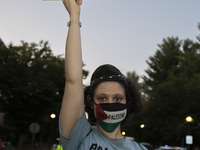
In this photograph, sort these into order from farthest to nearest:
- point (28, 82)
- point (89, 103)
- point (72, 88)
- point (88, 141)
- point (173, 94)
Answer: point (173, 94)
point (28, 82)
point (89, 103)
point (88, 141)
point (72, 88)

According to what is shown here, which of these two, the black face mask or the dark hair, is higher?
the dark hair

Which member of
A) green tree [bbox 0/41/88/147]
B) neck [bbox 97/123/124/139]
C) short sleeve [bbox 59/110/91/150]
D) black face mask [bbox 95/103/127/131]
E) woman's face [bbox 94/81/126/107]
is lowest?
short sleeve [bbox 59/110/91/150]

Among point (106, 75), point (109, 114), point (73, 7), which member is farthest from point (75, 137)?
point (73, 7)

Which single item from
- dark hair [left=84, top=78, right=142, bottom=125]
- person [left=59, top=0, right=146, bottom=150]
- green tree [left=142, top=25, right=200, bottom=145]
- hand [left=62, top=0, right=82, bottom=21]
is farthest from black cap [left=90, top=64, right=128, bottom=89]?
green tree [left=142, top=25, right=200, bottom=145]

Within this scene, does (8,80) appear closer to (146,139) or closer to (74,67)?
(74,67)

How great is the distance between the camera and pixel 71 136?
1896mm

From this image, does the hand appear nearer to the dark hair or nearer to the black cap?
the black cap

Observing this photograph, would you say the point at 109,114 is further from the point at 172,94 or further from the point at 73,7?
the point at 172,94

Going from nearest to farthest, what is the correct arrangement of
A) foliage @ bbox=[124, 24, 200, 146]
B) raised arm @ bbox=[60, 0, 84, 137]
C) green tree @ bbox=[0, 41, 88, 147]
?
1. raised arm @ bbox=[60, 0, 84, 137]
2. green tree @ bbox=[0, 41, 88, 147]
3. foliage @ bbox=[124, 24, 200, 146]

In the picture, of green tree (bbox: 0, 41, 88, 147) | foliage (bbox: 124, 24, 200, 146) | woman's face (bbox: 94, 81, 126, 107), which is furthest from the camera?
foliage (bbox: 124, 24, 200, 146)

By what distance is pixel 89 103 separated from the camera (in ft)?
7.72

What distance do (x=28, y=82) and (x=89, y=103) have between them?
28691 millimetres

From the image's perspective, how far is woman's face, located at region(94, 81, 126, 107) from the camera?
2.09 metres

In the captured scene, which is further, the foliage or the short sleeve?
the foliage
